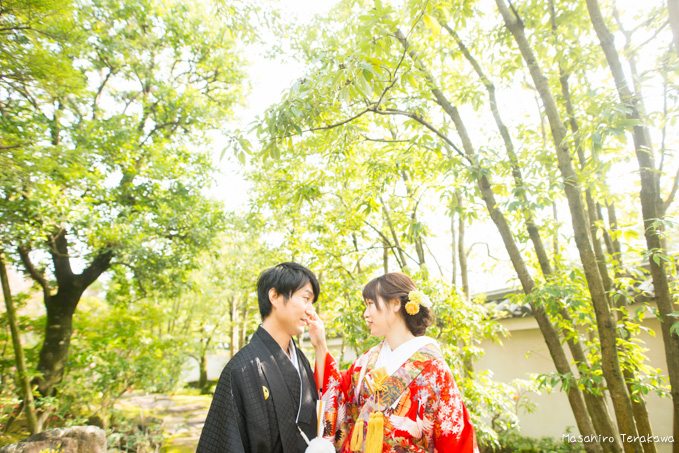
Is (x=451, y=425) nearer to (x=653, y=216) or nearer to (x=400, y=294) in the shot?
Answer: (x=400, y=294)

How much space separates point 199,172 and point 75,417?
14.3 feet

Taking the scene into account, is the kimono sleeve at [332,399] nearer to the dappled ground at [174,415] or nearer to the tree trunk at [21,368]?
the tree trunk at [21,368]

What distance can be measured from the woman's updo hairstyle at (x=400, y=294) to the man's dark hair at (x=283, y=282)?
1.13 ft

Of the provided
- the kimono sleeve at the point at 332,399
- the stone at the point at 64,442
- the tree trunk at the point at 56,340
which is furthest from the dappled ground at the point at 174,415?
the kimono sleeve at the point at 332,399

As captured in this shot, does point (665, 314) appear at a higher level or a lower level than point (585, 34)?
lower

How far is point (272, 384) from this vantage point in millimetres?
1900

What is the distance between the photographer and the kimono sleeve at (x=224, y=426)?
1.69 m

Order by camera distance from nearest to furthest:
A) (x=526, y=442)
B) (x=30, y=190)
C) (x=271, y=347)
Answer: (x=271, y=347)
(x=30, y=190)
(x=526, y=442)

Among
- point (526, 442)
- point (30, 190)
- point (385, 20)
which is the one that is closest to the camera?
point (385, 20)

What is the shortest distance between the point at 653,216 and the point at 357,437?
258cm

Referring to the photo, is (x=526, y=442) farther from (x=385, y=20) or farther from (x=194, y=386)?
(x=194, y=386)

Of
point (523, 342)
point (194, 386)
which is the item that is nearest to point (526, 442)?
point (523, 342)

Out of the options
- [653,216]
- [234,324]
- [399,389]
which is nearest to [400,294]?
[399,389]

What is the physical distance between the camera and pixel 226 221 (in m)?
6.84
